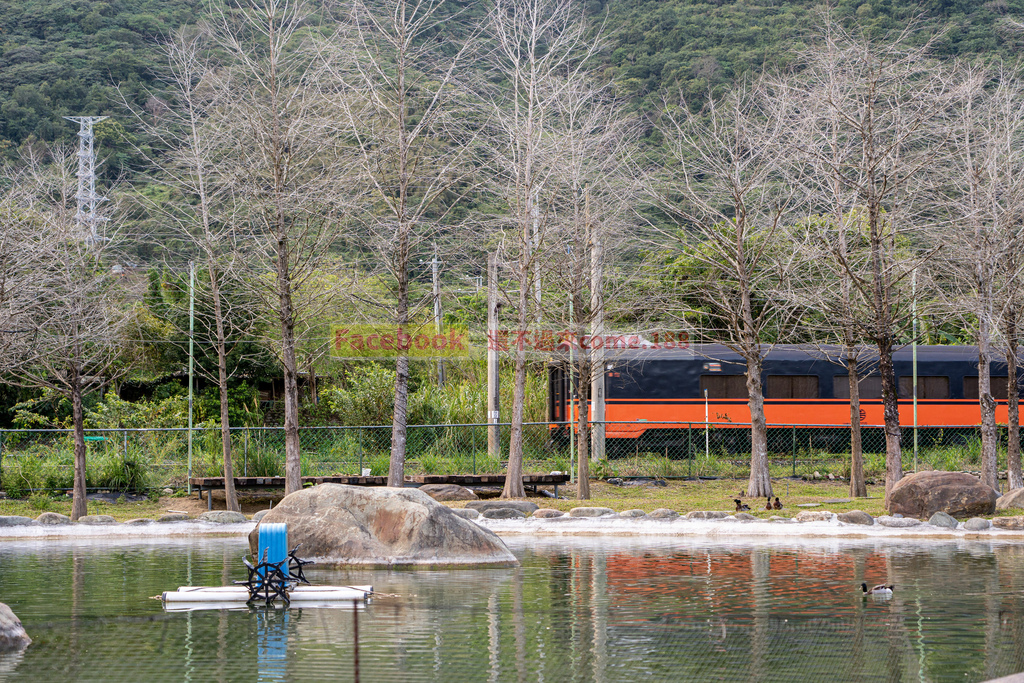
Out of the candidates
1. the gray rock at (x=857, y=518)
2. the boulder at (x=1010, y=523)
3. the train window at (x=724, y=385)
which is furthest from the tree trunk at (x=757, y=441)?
the train window at (x=724, y=385)

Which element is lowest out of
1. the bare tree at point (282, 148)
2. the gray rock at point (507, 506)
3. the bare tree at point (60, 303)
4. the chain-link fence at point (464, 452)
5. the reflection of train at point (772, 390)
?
the gray rock at point (507, 506)

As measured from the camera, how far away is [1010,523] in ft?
49.2

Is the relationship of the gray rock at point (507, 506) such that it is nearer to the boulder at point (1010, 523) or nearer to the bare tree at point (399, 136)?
the bare tree at point (399, 136)

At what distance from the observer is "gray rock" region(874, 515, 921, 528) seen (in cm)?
1523

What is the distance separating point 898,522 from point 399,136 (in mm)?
10599

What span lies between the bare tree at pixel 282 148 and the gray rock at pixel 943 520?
10.4 metres

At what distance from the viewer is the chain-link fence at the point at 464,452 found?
20906mm

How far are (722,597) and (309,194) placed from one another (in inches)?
431

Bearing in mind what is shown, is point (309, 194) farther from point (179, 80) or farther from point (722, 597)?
point (722, 597)

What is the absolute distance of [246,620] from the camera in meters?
8.85

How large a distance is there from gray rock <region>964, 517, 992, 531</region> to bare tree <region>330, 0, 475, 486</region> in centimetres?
923

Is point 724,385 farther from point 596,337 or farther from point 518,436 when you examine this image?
point 518,436

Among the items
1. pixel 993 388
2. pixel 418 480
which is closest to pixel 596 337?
pixel 418 480

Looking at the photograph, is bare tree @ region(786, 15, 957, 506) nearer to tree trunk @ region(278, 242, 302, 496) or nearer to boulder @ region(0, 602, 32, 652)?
tree trunk @ region(278, 242, 302, 496)
